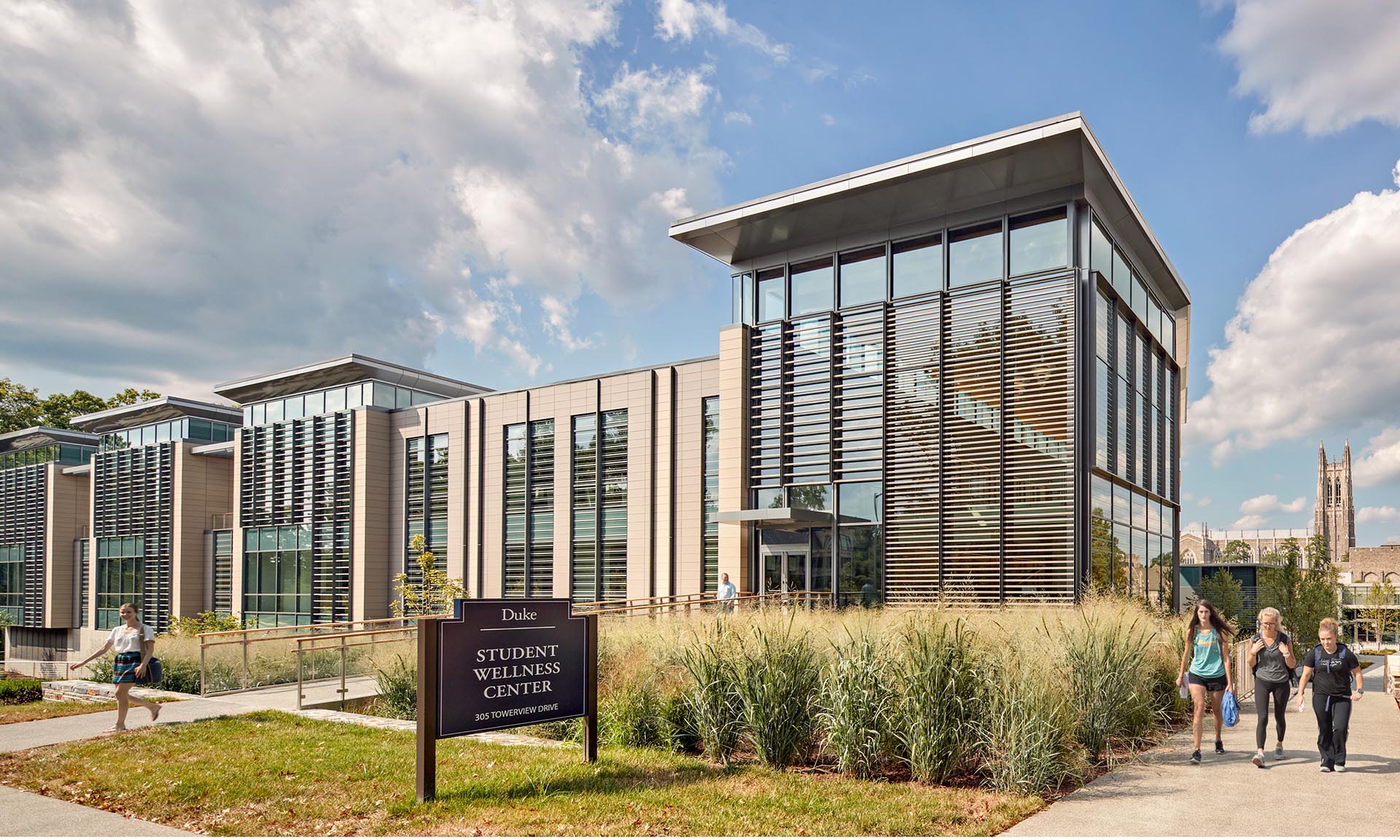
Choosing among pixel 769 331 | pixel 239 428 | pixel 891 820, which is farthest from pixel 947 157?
pixel 239 428

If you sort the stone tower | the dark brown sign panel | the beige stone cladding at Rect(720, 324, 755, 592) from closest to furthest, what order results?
the dark brown sign panel < the beige stone cladding at Rect(720, 324, 755, 592) < the stone tower

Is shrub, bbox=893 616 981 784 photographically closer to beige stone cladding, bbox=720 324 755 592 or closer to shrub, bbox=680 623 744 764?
shrub, bbox=680 623 744 764

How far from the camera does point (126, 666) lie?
38.3ft

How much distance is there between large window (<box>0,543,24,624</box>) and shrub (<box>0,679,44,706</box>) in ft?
131

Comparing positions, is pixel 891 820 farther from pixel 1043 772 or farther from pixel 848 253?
pixel 848 253

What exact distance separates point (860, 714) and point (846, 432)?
14820 millimetres

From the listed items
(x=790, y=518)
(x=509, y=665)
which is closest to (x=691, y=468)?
(x=790, y=518)

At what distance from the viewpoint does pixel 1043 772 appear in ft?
26.8

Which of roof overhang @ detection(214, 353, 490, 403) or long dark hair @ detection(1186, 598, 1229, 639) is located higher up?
roof overhang @ detection(214, 353, 490, 403)

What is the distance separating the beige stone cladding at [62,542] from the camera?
46031 mm

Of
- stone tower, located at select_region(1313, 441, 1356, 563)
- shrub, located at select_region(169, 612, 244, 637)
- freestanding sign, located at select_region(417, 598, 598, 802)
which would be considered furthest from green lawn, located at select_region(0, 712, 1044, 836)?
stone tower, located at select_region(1313, 441, 1356, 563)

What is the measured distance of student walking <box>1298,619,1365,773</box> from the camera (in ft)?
30.6

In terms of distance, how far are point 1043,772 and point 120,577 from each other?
150 feet

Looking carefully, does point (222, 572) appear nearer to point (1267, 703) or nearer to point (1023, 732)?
point (1023, 732)
